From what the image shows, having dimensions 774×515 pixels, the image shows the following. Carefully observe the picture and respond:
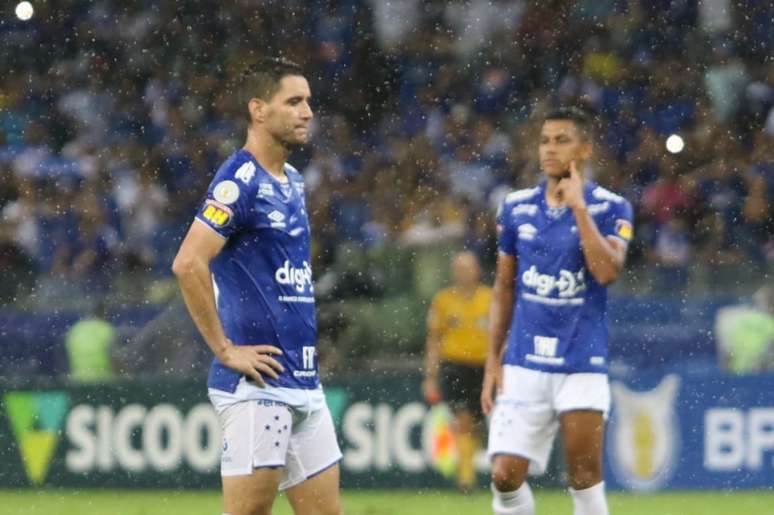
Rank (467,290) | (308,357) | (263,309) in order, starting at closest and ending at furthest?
(263,309) < (308,357) < (467,290)

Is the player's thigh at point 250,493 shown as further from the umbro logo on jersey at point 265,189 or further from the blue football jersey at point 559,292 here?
the blue football jersey at point 559,292

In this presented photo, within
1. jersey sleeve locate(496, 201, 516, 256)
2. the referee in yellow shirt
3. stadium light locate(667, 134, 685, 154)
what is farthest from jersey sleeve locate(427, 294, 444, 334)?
jersey sleeve locate(496, 201, 516, 256)

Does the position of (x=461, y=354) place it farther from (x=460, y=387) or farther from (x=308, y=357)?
(x=308, y=357)

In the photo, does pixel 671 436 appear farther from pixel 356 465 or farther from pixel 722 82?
pixel 722 82

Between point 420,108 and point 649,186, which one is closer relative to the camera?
point 649,186

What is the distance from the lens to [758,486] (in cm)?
1130

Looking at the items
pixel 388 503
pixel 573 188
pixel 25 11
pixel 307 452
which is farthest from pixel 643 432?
pixel 25 11

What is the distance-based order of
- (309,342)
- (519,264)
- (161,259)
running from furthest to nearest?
1. (161,259)
2. (519,264)
3. (309,342)

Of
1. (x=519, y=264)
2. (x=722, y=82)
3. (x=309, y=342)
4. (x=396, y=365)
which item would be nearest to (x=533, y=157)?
(x=722, y=82)

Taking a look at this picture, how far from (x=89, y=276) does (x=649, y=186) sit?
4.49 meters

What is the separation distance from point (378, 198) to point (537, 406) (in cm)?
700

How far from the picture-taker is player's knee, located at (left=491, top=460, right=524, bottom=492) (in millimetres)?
6859

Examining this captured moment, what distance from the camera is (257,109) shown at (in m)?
5.61

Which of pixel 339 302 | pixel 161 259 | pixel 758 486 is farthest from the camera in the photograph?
pixel 161 259
